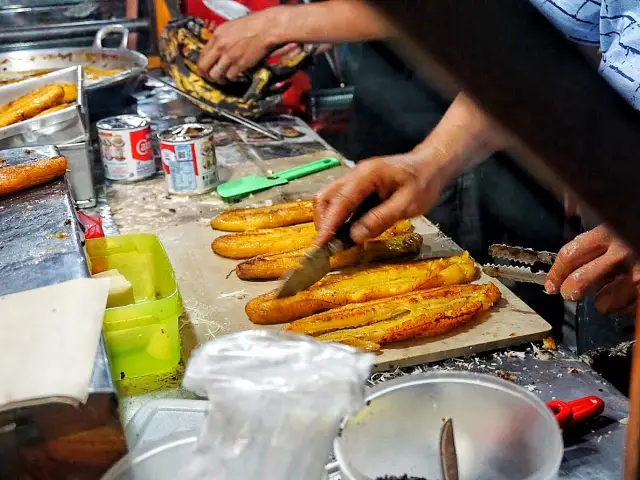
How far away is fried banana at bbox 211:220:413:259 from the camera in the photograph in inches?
91.8

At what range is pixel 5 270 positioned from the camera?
1.48 meters

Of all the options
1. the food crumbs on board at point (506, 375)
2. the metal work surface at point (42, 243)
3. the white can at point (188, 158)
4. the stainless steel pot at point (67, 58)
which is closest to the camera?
the metal work surface at point (42, 243)

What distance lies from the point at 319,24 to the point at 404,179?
1476 millimetres

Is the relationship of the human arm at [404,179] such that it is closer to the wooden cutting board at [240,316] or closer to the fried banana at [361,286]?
the fried banana at [361,286]

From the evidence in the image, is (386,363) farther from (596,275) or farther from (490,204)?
(490,204)

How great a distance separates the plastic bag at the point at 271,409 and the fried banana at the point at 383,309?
1.06 metres

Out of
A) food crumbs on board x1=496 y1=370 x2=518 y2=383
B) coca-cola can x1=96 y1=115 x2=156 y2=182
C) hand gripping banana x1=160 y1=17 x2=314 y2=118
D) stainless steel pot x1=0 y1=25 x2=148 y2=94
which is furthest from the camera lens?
stainless steel pot x1=0 y1=25 x2=148 y2=94

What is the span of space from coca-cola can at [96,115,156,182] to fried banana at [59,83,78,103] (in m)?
0.18

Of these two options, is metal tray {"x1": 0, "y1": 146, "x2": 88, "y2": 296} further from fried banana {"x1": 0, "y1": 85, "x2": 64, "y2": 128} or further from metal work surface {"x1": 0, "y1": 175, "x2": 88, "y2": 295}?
fried banana {"x1": 0, "y1": 85, "x2": 64, "y2": 128}

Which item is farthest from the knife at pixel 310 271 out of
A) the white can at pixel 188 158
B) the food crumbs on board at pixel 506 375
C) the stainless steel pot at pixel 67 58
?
the stainless steel pot at pixel 67 58

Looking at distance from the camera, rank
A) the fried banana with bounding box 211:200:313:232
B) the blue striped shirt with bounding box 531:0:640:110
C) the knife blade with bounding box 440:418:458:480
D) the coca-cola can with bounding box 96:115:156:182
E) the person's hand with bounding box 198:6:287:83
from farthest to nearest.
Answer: the person's hand with bounding box 198:6:287:83
the coca-cola can with bounding box 96:115:156:182
the fried banana with bounding box 211:200:313:232
the blue striped shirt with bounding box 531:0:640:110
the knife blade with bounding box 440:418:458:480

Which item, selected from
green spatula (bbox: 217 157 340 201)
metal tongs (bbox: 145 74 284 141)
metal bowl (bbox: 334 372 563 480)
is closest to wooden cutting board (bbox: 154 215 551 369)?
green spatula (bbox: 217 157 340 201)

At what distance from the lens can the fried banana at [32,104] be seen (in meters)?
2.74

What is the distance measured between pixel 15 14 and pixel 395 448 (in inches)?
172
